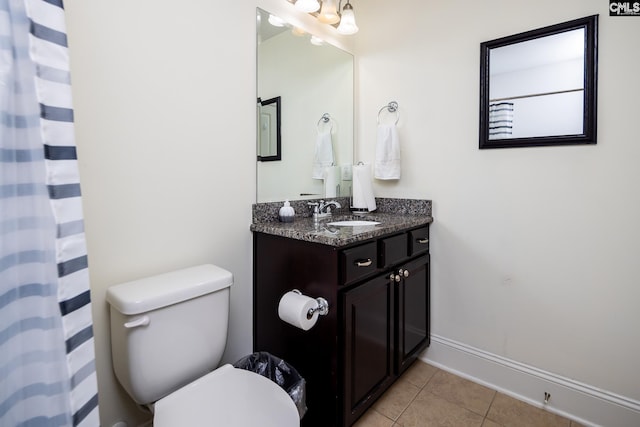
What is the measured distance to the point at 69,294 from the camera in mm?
721

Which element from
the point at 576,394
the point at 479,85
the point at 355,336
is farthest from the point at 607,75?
the point at 355,336

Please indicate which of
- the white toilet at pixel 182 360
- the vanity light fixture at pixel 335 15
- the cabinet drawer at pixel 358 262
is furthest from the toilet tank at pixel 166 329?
the vanity light fixture at pixel 335 15

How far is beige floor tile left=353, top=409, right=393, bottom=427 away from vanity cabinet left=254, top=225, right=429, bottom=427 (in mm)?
115

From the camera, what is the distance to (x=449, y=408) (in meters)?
1.60

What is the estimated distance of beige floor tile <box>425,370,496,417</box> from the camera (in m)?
1.62

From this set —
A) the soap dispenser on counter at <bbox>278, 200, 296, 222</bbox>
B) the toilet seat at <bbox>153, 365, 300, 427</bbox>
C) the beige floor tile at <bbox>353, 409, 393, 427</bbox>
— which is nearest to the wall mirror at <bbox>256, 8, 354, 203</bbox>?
the soap dispenser on counter at <bbox>278, 200, 296, 222</bbox>

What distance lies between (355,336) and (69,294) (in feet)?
3.35

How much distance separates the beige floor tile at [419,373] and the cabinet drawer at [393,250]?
0.75 meters

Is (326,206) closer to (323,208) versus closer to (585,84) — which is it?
(323,208)

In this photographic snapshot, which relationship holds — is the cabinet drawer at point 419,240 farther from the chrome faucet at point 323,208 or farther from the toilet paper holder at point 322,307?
the toilet paper holder at point 322,307

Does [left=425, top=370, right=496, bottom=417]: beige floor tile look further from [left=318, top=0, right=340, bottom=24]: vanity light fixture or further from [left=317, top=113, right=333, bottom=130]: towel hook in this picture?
[left=318, top=0, right=340, bottom=24]: vanity light fixture

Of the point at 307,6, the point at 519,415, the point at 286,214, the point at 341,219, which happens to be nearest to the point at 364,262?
the point at 286,214

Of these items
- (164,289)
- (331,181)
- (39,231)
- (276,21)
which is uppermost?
(276,21)

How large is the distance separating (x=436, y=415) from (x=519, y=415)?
40 cm
